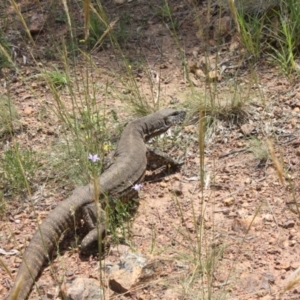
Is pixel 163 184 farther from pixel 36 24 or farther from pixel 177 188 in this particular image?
pixel 36 24

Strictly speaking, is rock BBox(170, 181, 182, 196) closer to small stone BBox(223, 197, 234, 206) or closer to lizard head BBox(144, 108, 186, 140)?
small stone BBox(223, 197, 234, 206)

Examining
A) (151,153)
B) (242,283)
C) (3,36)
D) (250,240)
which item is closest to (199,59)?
(151,153)

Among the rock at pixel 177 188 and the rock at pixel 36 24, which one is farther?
the rock at pixel 36 24

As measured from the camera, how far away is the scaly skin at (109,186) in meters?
4.45

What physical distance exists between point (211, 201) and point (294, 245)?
2.73 feet

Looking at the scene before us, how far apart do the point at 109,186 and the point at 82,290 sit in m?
1.28

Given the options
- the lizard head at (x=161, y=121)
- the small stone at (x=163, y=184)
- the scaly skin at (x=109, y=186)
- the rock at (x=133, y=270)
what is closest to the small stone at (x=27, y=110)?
the scaly skin at (x=109, y=186)

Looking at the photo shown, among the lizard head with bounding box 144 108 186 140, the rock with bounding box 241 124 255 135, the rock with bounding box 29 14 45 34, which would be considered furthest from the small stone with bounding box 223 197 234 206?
the rock with bounding box 29 14 45 34

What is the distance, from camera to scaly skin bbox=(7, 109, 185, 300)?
4.45 meters

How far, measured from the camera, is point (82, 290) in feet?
13.0

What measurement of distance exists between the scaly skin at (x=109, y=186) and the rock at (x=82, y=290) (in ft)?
0.74

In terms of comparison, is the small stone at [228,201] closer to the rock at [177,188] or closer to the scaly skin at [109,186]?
the rock at [177,188]

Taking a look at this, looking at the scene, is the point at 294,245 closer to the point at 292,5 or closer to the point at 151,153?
the point at 151,153

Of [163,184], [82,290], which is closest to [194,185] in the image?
[163,184]
